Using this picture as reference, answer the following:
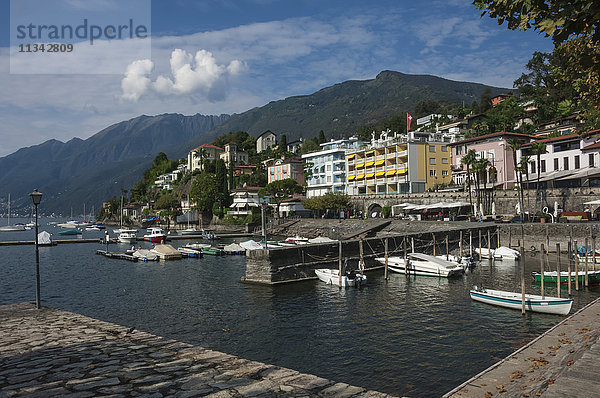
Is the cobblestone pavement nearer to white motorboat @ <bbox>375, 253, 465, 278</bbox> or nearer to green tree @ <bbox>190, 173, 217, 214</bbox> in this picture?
white motorboat @ <bbox>375, 253, 465, 278</bbox>

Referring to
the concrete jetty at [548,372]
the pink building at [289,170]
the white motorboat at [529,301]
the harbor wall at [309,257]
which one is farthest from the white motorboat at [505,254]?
the pink building at [289,170]

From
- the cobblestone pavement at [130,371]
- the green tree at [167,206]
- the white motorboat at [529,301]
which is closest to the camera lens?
the cobblestone pavement at [130,371]

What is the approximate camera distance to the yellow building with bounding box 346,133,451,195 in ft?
274

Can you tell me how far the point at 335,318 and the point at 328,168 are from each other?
8405 centimetres

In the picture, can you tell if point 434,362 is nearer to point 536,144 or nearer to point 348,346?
point 348,346

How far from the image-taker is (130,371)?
10125 millimetres

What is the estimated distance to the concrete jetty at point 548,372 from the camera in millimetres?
9445

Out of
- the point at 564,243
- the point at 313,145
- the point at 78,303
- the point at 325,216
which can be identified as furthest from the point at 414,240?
the point at 313,145

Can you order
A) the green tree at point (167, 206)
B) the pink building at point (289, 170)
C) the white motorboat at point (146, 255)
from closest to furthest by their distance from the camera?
the white motorboat at point (146, 255), the pink building at point (289, 170), the green tree at point (167, 206)

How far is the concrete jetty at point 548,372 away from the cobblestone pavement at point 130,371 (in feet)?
10.4

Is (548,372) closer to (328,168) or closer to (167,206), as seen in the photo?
(328,168)

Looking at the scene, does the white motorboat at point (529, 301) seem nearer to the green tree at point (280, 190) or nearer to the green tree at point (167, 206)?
the green tree at point (280, 190)

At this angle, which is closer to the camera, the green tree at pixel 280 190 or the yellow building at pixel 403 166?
the yellow building at pixel 403 166

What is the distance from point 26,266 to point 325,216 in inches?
2209
